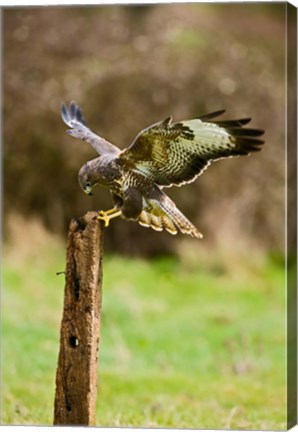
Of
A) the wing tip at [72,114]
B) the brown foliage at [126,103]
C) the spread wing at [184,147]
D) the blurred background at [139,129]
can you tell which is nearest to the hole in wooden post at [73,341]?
the spread wing at [184,147]

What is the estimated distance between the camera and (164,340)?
381 inches

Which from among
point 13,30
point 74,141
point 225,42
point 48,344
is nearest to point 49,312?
point 48,344

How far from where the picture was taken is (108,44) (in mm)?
12789

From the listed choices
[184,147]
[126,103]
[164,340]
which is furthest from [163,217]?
[126,103]

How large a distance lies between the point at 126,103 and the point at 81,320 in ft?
28.0

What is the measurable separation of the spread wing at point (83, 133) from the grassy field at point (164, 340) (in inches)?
66.3

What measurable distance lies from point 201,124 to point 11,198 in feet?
28.7

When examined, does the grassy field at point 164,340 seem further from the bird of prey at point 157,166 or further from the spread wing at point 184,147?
the spread wing at point 184,147

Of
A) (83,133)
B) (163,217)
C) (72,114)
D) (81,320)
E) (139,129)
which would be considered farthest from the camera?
(139,129)

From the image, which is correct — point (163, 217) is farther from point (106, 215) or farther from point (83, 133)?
point (83, 133)

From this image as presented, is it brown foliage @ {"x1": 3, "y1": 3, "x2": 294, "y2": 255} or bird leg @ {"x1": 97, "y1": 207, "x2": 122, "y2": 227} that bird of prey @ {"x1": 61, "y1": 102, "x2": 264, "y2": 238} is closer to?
bird leg @ {"x1": 97, "y1": 207, "x2": 122, "y2": 227}

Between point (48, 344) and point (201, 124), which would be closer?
point (201, 124)

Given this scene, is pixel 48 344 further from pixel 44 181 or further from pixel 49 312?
pixel 44 181

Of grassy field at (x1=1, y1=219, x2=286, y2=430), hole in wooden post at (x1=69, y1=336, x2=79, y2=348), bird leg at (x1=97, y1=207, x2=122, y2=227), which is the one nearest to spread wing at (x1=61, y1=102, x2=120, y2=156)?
bird leg at (x1=97, y1=207, x2=122, y2=227)
